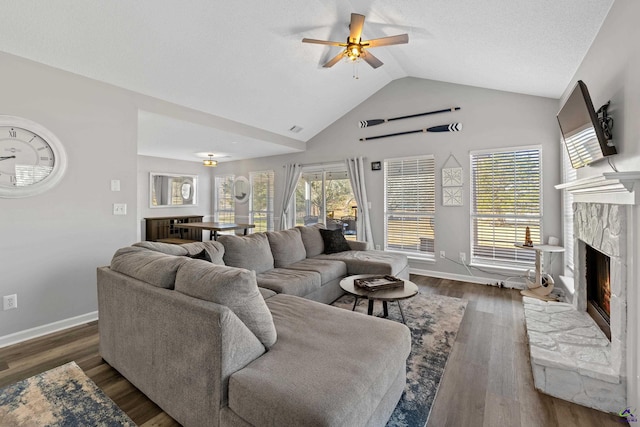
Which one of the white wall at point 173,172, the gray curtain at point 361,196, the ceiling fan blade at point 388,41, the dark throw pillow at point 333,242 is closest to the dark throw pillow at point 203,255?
the dark throw pillow at point 333,242

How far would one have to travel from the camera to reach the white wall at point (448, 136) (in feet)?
13.3

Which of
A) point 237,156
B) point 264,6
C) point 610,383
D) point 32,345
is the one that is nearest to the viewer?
point 610,383

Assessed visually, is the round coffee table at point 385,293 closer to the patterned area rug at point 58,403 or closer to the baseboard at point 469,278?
the patterned area rug at point 58,403

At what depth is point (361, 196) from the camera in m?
5.65

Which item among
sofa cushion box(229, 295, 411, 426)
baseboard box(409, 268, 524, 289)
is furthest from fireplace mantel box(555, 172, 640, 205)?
baseboard box(409, 268, 524, 289)

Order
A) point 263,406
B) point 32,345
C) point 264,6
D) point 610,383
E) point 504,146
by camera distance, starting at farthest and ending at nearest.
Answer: point 504,146 → point 264,6 → point 32,345 → point 610,383 → point 263,406

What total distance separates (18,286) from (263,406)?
2942 millimetres

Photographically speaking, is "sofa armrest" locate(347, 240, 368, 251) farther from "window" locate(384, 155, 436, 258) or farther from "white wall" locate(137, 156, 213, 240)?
"white wall" locate(137, 156, 213, 240)

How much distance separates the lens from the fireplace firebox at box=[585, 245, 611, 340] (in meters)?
2.33

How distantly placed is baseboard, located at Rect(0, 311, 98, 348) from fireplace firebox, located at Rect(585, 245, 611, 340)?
4.76 metres

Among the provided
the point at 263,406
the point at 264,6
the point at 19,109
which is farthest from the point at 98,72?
the point at 263,406

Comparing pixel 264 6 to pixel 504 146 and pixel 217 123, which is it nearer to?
pixel 217 123

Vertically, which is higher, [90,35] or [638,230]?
[90,35]

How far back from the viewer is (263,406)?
1.20 meters
